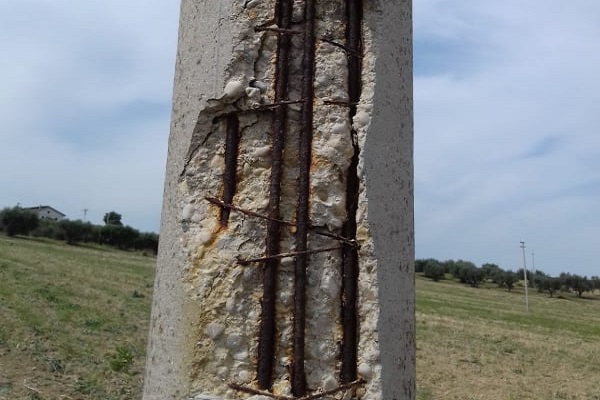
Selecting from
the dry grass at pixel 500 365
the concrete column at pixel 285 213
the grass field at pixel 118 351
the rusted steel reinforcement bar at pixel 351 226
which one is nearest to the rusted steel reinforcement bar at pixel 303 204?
the concrete column at pixel 285 213

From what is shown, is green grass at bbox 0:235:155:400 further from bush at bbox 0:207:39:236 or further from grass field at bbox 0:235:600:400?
bush at bbox 0:207:39:236

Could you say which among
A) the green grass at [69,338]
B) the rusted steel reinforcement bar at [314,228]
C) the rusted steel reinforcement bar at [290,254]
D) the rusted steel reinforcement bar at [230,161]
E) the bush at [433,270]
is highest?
the bush at [433,270]

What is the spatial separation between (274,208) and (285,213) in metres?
0.05

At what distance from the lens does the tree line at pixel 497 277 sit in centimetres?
6644

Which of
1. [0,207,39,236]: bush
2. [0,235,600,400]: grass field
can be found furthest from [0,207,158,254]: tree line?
[0,235,600,400]: grass field

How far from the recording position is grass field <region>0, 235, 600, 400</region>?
26.9 feet

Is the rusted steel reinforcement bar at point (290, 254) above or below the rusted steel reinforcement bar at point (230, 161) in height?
below

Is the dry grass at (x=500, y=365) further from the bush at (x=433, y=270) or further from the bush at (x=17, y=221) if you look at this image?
the bush at (x=433, y=270)

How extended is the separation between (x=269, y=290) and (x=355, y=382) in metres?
0.42

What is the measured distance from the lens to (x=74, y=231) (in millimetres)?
50719

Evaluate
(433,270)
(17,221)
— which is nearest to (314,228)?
(17,221)

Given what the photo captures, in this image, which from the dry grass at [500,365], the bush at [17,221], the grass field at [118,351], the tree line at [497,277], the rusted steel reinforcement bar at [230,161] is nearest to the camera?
the rusted steel reinforcement bar at [230,161]

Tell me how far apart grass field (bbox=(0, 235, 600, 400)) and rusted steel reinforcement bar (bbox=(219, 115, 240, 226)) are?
599 cm

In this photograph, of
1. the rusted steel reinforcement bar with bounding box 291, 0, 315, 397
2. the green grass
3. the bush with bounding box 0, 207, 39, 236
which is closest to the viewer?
the rusted steel reinforcement bar with bounding box 291, 0, 315, 397
